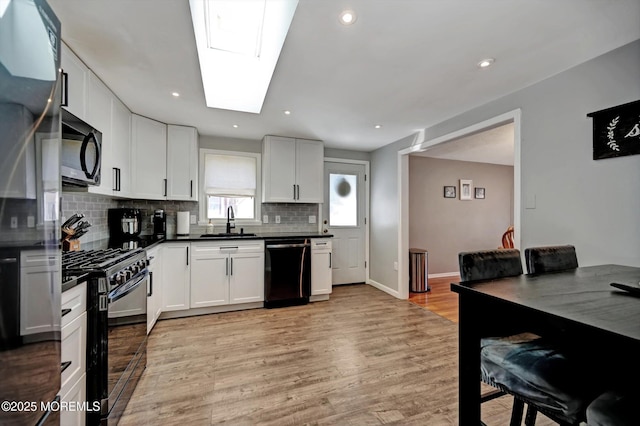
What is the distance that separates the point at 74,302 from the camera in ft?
4.03

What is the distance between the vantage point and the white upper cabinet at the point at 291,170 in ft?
12.6

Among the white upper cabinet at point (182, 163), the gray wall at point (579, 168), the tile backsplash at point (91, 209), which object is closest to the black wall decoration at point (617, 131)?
the gray wall at point (579, 168)

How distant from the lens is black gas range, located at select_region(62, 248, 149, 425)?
135 cm

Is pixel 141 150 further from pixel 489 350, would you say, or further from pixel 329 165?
pixel 489 350

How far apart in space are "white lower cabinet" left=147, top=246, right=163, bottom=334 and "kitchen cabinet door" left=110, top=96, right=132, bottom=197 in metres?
0.72

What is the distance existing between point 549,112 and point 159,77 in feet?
10.6

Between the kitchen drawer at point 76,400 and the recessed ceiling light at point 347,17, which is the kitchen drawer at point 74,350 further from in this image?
the recessed ceiling light at point 347,17

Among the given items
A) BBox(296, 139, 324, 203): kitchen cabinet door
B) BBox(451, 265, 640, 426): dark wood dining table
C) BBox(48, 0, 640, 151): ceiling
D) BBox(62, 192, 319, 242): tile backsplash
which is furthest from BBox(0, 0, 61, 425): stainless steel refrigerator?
BBox(296, 139, 324, 203): kitchen cabinet door

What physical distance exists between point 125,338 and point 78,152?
1241 millimetres

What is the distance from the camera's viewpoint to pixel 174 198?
3400 millimetres

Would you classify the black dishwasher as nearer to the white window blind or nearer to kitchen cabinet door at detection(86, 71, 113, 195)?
the white window blind

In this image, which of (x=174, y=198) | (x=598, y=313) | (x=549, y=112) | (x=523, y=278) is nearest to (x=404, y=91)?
(x=549, y=112)

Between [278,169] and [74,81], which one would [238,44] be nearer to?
[74,81]

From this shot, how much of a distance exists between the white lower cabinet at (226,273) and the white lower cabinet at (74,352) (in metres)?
1.90
